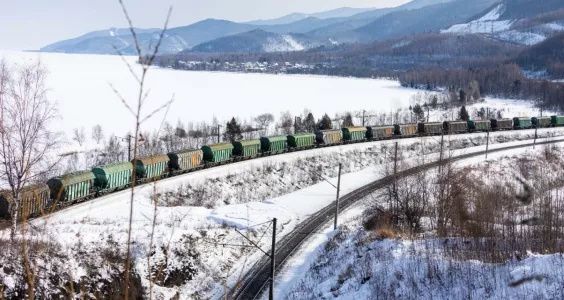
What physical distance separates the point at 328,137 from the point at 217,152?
70.0 ft

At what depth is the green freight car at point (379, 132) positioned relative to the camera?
246 feet

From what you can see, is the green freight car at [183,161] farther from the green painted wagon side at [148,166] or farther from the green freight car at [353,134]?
the green freight car at [353,134]

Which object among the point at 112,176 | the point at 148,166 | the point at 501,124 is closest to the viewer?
the point at 112,176

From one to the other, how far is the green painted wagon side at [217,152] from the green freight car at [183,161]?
205 centimetres

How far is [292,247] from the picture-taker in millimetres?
32594

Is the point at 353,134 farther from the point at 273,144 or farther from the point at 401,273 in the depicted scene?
the point at 401,273

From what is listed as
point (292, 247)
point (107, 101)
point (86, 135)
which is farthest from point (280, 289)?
point (107, 101)

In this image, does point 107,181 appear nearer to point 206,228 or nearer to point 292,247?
point 206,228

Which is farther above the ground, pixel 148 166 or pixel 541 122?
pixel 541 122

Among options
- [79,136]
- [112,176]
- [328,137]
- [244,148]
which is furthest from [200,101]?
[112,176]

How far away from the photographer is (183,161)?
4766 cm

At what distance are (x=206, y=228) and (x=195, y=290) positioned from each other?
6289 millimetres

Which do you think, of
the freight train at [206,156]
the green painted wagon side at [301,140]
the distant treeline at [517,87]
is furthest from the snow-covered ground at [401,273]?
the distant treeline at [517,87]

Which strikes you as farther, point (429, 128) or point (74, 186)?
point (429, 128)
